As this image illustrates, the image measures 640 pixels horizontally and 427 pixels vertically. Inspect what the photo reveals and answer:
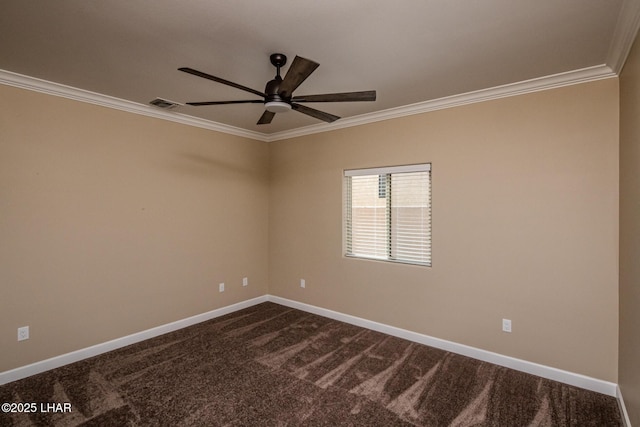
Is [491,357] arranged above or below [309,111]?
below

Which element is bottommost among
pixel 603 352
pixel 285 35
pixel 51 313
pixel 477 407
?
pixel 477 407

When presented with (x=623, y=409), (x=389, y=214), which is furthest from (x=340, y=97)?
(x=623, y=409)

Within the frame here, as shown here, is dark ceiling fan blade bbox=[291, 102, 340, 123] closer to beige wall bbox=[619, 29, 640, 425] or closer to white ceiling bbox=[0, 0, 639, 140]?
white ceiling bbox=[0, 0, 639, 140]

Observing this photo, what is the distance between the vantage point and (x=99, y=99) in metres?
3.12

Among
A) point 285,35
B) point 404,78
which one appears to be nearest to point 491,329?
point 404,78

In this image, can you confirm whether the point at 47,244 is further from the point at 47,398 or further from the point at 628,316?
the point at 628,316

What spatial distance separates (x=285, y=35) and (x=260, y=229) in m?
3.23

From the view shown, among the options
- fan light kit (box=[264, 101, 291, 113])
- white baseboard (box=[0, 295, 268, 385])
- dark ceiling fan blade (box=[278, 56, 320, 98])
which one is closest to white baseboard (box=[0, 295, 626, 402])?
white baseboard (box=[0, 295, 268, 385])

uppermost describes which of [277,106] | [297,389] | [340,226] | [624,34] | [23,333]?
[624,34]

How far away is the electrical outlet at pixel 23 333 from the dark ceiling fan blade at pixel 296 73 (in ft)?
9.95

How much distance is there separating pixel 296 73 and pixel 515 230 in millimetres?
2415

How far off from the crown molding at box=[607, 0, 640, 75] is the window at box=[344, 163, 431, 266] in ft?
5.23

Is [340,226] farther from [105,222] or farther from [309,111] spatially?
[105,222]

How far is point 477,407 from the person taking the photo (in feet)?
7.72
